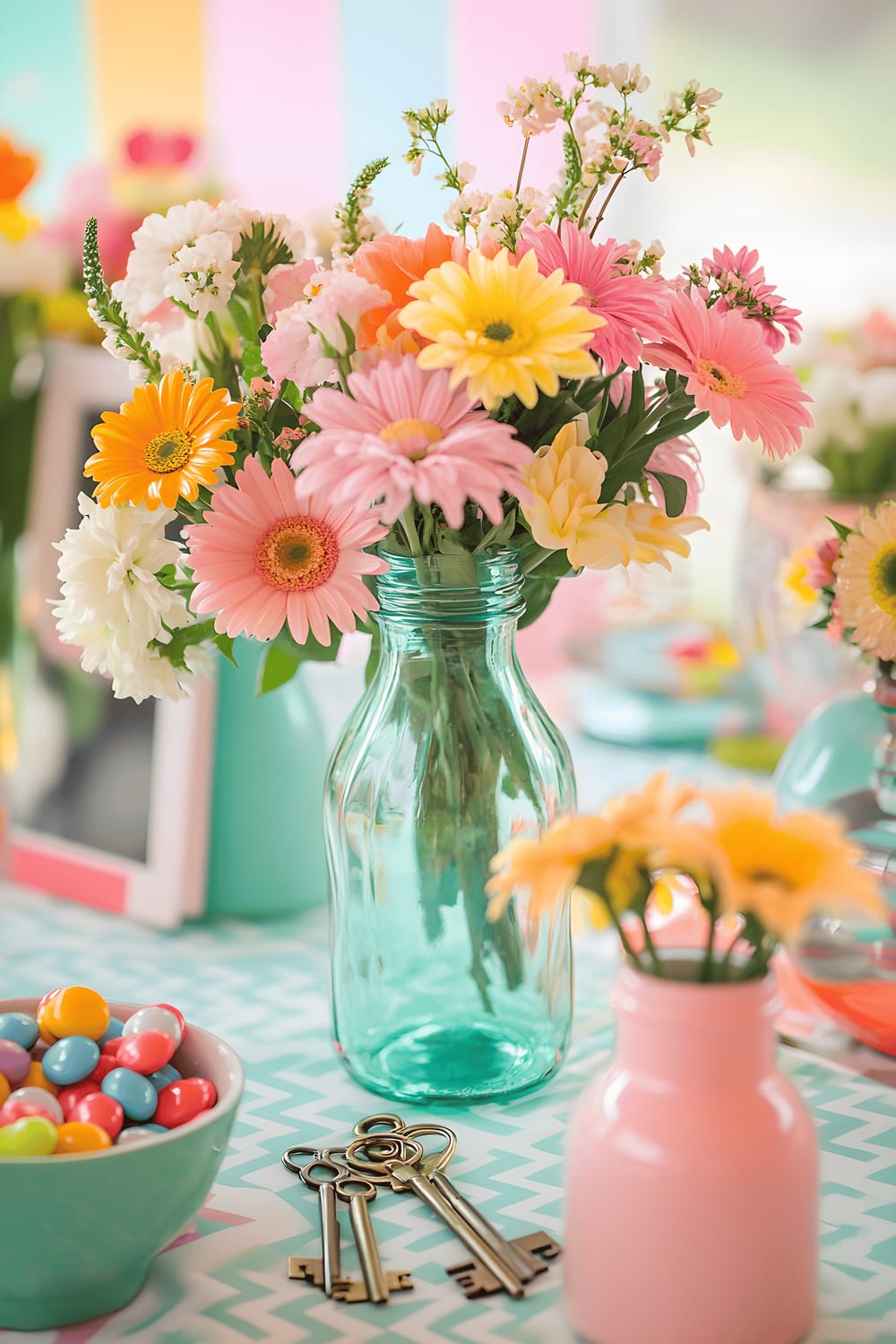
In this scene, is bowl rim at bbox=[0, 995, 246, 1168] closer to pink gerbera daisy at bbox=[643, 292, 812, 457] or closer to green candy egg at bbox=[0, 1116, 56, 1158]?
green candy egg at bbox=[0, 1116, 56, 1158]

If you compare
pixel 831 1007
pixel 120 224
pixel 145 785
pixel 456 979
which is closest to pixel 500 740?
pixel 456 979

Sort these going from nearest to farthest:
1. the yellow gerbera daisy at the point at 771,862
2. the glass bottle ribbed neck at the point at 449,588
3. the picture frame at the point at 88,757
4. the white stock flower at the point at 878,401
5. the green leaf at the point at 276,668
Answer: the yellow gerbera daisy at the point at 771,862 < the glass bottle ribbed neck at the point at 449,588 < the green leaf at the point at 276,668 < the picture frame at the point at 88,757 < the white stock flower at the point at 878,401

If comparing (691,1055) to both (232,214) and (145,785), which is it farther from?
(145,785)

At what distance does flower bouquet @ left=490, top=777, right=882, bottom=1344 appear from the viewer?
46 cm

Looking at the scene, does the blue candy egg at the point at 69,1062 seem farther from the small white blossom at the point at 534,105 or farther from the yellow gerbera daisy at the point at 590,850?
the small white blossom at the point at 534,105

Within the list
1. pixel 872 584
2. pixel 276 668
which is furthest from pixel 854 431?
pixel 276 668

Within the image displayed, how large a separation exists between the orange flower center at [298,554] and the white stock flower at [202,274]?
5.0 inches

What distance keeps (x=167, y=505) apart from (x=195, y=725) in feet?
1.22

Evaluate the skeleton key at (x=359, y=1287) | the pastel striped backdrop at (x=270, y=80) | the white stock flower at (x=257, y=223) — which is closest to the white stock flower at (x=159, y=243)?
the white stock flower at (x=257, y=223)

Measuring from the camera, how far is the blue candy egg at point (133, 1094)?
556 millimetres

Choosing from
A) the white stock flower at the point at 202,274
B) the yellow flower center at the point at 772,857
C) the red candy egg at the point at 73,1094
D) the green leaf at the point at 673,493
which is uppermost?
the white stock flower at the point at 202,274

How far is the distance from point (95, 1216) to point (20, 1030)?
0.41 ft

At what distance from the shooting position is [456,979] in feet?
2.29

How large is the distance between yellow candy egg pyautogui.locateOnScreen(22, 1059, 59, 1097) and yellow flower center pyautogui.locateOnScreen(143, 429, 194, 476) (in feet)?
0.80
